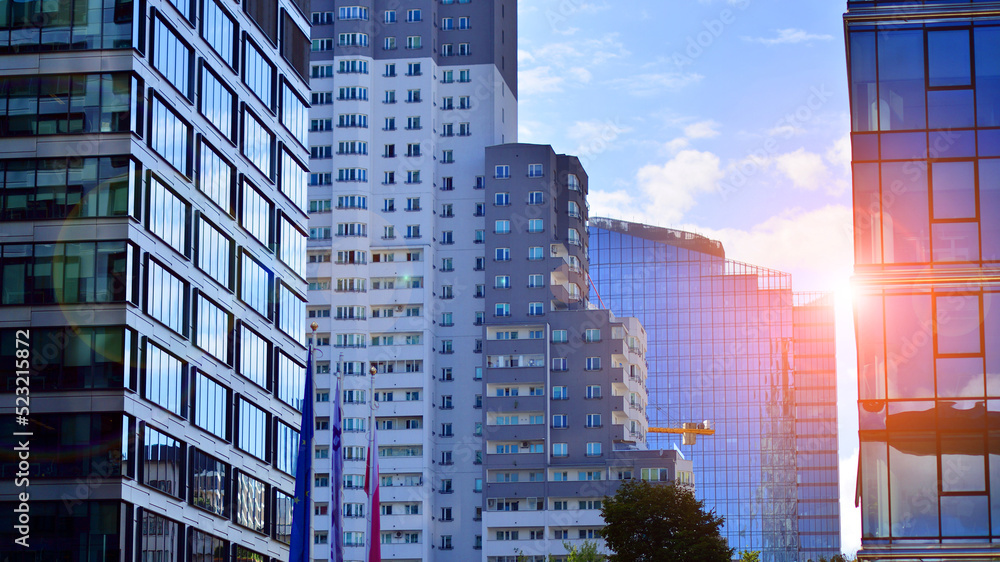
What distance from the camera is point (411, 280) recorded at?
18762 centimetres

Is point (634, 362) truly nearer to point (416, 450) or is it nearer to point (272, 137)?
point (416, 450)

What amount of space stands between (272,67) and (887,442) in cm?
5289

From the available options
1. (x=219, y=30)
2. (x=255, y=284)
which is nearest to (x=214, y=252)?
(x=255, y=284)

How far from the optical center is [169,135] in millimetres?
76500

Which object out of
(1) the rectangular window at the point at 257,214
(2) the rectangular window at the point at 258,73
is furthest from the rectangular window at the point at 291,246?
(2) the rectangular window at the point at 258,73

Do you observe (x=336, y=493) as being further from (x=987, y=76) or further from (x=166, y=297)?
(x=987, y=76)

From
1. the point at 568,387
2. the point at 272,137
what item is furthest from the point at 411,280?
the point at 272,137

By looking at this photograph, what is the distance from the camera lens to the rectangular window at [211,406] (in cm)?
7862

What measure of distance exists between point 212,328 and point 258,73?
56.4 feet

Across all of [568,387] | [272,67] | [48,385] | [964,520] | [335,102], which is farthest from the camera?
[335,102]

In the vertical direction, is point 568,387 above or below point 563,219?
below

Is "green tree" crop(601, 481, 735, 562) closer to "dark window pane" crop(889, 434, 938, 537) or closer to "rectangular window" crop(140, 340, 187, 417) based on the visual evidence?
"rectangular window" crop(140, 340, 187, 417)

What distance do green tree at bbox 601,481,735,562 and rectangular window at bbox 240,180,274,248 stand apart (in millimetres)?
30201

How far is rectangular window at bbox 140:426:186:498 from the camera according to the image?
236 feet
